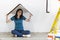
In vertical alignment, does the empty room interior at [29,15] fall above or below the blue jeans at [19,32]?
above

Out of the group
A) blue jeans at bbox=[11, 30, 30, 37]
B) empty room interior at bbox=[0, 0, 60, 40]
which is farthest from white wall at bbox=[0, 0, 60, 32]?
blue jeans at bbox=[11, 30, 30, 37]

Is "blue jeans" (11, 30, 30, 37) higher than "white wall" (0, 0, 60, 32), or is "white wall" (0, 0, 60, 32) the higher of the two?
"white wall" (0, 0, 60, 32)

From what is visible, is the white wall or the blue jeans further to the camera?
the white wall

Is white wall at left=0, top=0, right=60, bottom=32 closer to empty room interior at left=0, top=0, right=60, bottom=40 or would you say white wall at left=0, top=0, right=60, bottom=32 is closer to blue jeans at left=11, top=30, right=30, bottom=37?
empty room interior at left=0, top=0, right=60, bottom=40

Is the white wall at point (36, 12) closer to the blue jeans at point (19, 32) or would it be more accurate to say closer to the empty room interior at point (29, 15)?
the empty room interior at point (29, 15)

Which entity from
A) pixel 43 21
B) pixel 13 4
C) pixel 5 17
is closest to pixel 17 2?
pixel 13 4

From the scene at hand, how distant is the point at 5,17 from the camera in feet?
A: 5.77

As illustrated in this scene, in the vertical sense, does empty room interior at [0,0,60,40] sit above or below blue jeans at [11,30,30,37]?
above

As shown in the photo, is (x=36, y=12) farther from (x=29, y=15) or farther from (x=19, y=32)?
Answer: (x=19, y=32)

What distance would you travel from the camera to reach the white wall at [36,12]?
1.76m

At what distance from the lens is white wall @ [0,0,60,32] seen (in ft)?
5.77

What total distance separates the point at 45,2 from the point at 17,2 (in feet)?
0.79

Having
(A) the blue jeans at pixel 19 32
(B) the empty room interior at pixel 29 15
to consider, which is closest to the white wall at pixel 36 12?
(B) the empty room interior at pixel 29 15

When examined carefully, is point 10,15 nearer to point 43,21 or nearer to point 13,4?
point 13,4
